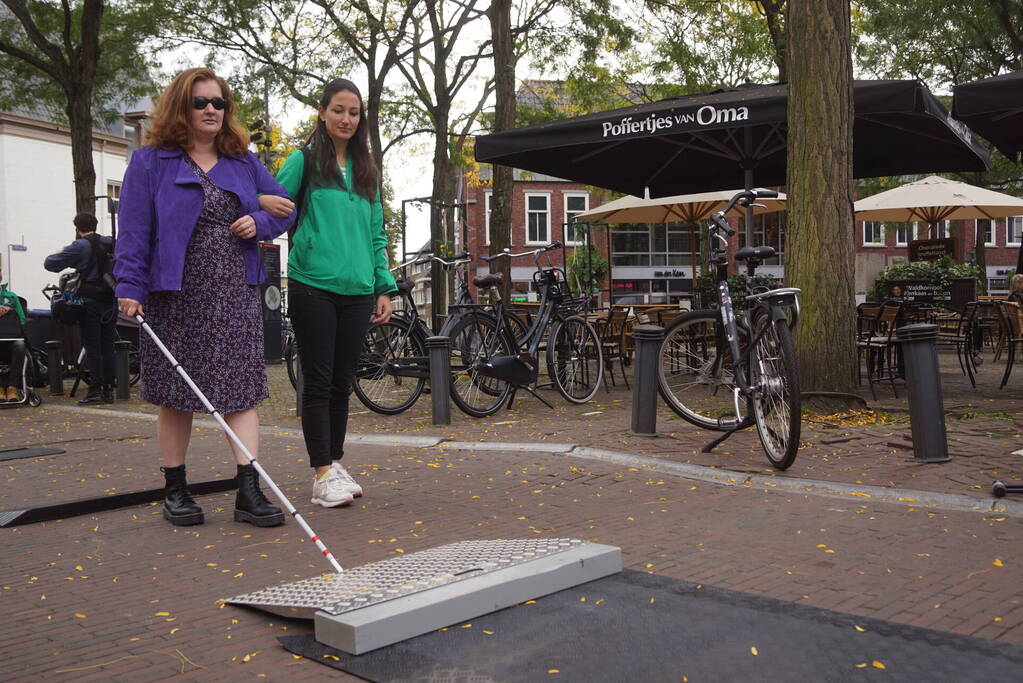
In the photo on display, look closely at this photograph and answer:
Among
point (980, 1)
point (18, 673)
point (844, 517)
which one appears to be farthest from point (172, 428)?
point (980, 1)

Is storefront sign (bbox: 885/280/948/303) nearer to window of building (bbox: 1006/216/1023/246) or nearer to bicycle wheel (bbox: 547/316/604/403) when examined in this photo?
bicycle wheel (bbox: 547/316/604/403)

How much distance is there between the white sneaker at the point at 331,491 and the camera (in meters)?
4.63

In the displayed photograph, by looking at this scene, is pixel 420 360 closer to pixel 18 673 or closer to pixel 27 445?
pixel 27 445

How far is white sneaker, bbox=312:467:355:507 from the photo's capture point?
182 inches

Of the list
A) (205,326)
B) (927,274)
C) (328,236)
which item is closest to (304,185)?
(328,236)

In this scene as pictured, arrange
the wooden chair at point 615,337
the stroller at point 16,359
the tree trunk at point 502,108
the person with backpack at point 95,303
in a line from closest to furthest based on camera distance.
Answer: the person with backpack at point 95,303 → the wooden chair at point 615,337 → the stroller at point 16,359 → the tree trunk at point 502,108

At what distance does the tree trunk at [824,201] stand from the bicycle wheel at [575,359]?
7.73 ft

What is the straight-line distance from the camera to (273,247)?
19359 mm

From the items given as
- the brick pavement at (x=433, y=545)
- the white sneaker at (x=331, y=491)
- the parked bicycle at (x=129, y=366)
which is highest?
the parked bicycle at (x=129, y=366)

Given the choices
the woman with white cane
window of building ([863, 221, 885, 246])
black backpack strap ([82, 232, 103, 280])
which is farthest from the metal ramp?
window of building ([863, 221, 885, 246])

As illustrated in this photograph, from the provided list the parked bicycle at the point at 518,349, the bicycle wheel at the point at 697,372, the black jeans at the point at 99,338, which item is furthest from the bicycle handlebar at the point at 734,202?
the black jeans at the point at 99,338

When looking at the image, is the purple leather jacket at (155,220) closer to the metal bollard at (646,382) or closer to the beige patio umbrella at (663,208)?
the metal bollard at (646,382)

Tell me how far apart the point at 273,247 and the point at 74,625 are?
55.5 ft

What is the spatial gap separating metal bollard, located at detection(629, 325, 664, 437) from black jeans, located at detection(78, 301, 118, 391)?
6393mm
